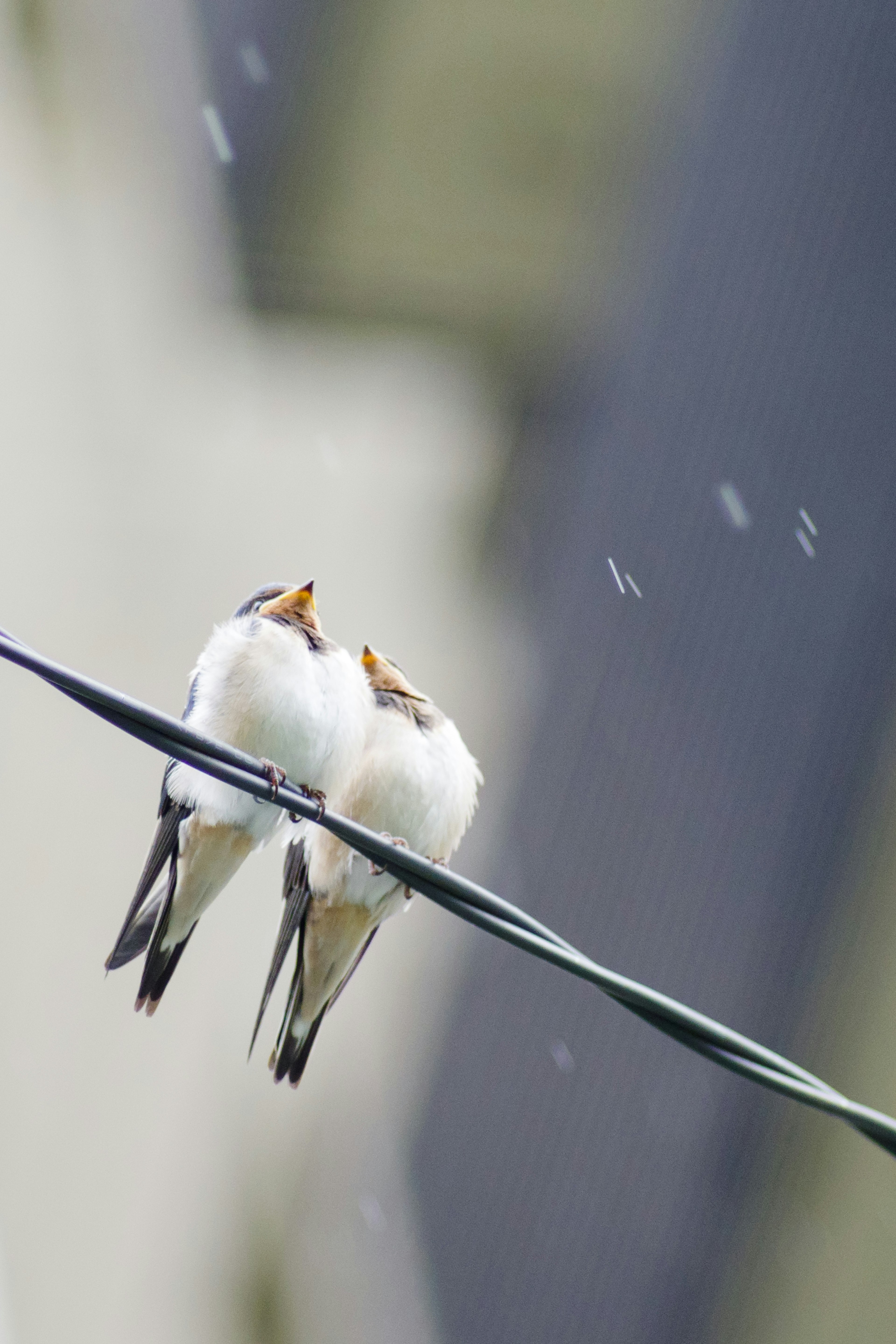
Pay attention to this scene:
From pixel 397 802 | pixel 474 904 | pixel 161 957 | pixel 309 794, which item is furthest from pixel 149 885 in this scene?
pixel 474 904

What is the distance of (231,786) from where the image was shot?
1521 mm

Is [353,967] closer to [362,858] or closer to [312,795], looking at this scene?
[362,858]

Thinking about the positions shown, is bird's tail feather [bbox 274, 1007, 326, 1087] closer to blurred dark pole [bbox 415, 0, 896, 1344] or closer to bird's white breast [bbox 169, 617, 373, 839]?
bird's white breast [bbox 169, 617, 373, 839]

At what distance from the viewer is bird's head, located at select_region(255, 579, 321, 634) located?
72.6 inches

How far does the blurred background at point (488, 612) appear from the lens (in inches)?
134

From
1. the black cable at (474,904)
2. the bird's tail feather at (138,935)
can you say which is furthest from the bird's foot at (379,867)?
the black cable at (474,904)

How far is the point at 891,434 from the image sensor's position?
138 inches

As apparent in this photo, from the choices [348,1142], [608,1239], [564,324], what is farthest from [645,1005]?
[564,324]

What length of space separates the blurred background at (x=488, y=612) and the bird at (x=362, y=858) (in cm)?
168

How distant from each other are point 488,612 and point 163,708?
1.45 meters

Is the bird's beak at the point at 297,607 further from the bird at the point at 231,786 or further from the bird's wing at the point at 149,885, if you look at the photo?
the bird's wing at the point at 149,885

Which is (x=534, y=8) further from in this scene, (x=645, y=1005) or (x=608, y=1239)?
(x=608, y=1239)

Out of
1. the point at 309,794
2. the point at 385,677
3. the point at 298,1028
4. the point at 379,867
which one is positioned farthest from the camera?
the point at 385,677

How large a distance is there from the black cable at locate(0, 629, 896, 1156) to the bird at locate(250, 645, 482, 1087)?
725 mm
